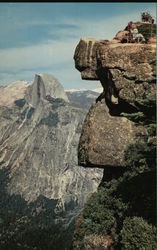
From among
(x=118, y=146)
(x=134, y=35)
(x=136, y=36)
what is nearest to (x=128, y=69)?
(x=136, y=36)

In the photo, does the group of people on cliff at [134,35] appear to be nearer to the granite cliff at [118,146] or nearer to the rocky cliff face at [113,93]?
the granite cliff at [118,146]

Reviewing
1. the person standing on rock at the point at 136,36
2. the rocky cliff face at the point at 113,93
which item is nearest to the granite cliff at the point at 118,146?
the rocky cliff face at the point at 113,93

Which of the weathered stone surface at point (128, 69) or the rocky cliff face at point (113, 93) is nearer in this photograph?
the weathered stone surface at point (128, 69)

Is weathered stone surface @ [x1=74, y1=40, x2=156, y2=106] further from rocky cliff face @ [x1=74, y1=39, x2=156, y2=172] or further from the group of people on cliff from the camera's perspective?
the group of people on cliff

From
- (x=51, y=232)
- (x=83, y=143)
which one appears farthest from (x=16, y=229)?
(x=83, y=143)

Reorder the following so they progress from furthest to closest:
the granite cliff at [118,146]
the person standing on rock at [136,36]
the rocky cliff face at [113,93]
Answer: the person standing on rock at [136,36]
the rocky cliff face at [113,93]
the granite cliff at [118,146]

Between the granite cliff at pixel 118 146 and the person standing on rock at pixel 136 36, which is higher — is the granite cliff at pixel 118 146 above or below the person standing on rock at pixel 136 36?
below

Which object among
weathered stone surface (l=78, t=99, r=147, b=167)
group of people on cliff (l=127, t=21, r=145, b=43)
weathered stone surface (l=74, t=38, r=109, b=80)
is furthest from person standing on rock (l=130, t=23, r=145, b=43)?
weathered stone surface (l=78, t=99, r=147, b=167)

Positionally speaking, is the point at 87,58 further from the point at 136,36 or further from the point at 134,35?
the point at 136,36
